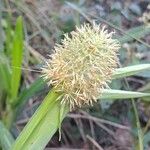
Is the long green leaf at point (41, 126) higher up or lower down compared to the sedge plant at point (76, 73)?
lower down

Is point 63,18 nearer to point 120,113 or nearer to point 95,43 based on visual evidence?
point 120,113

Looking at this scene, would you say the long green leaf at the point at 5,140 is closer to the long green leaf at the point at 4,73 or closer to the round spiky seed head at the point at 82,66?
the long green leaf at the point at 4,73

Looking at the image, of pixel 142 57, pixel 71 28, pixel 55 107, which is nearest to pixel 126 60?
pixel 142 57

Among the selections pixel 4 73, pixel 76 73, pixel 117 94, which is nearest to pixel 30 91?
pixel 4 73

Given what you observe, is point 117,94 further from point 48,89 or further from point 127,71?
point 48,89

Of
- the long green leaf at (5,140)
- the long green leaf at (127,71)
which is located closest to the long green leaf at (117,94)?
the long green leaf at (127,71)

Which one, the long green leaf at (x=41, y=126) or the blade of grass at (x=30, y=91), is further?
the blade of grass at (x=30, y=91)

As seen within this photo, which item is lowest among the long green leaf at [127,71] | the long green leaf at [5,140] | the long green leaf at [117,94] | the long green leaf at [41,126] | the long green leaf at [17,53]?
the long green leaf at [5,140]

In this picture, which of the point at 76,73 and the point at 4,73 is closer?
the point at 76,73
